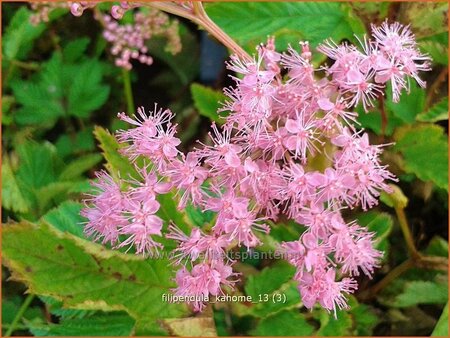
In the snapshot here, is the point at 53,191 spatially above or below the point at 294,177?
above

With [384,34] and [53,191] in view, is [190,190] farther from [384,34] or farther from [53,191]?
[53,191]

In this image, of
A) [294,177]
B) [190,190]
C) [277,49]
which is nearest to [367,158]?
[294,177]

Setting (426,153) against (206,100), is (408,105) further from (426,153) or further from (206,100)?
(206,100)

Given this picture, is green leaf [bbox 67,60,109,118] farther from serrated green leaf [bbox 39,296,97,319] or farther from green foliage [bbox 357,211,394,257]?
green foliage [bbox 357,211,394,257]

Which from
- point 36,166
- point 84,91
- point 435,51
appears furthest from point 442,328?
point 84,91

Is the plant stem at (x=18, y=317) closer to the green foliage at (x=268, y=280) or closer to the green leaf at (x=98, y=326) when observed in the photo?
the green leaf at (x=98, y=326)

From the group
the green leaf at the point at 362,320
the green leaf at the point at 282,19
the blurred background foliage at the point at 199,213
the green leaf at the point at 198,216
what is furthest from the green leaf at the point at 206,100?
the green leaf at the point at 362,320

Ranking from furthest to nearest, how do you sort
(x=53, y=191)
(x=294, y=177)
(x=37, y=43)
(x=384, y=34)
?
(x=37, y=43) < (x=53, y=191) < (x=384, y=34) < (x=294, y=177)
